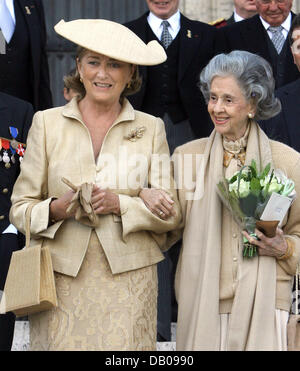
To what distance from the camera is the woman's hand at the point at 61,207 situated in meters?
5.72

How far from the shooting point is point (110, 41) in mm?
5941

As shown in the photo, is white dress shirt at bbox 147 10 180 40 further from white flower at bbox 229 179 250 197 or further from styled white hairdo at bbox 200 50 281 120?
white flower at bbox 229 179 250 197

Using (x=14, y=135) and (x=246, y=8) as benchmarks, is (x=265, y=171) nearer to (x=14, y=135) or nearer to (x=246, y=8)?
(x=14, y=135)

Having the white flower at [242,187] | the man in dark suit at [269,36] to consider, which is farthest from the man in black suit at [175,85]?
the white flower at [242,187]

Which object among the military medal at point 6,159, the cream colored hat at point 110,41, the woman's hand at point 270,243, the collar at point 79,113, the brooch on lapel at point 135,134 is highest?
the cream colored hat at point 110,41

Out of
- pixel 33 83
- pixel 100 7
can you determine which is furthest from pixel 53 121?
pixel 100 7

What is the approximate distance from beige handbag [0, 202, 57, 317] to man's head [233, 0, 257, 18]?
3.47 meters

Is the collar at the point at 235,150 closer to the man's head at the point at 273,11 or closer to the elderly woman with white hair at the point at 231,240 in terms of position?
the elderly woman with white hair at the point at 231,240

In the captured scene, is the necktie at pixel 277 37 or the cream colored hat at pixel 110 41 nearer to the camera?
the cream colored hat at pixel 110 41

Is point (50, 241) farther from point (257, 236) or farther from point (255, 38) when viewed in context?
point (255, 38)

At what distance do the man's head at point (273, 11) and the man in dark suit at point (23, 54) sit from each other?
1.47m

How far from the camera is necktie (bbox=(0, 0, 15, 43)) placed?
24.9ft

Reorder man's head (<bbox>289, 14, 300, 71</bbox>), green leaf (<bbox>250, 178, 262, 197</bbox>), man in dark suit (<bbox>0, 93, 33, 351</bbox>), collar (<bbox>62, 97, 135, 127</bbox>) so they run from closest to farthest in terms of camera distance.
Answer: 1. green leaf (<bbox>250, 178, 262, 197</bbox>)
2. collar (<bbox>62, 97, 135, 127</bbox>)
3. man in dark suit (<bbox>0, 93, 33, 351</bbox>)
4. man's head (<bbox>289, 14, 300, 71</bbox>)

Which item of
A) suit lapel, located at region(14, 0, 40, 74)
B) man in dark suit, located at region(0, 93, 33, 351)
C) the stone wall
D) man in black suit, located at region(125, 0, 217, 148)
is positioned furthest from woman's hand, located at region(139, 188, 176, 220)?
the stone wall
